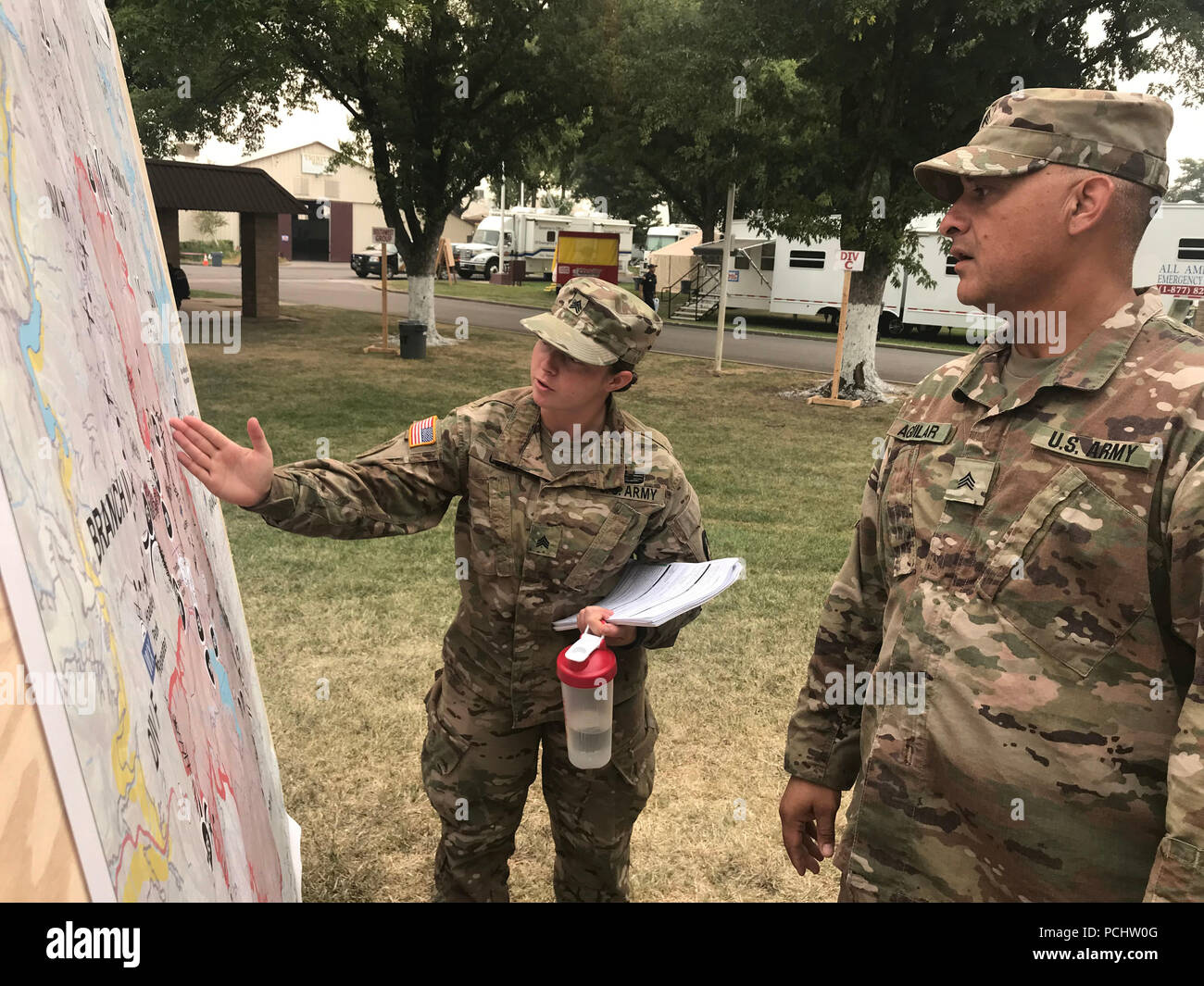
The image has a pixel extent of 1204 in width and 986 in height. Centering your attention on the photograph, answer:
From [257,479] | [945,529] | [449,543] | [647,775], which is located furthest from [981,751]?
[449,543]

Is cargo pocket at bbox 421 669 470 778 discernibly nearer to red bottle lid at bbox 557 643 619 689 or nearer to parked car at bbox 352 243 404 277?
red bottle lid at bbox 557 643 619 689

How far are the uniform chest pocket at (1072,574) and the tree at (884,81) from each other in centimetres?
1171

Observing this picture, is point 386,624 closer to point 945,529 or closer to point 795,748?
point 795,748

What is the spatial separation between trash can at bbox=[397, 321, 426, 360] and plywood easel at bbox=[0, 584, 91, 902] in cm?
1651

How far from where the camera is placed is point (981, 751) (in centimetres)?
179

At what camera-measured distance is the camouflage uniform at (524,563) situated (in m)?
2.57

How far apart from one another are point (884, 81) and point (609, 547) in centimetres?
1279

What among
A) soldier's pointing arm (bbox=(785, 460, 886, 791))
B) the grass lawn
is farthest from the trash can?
soldier's pointing arm (bbox=(785, 460, 886, 791))

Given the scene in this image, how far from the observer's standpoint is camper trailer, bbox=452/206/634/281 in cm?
4288

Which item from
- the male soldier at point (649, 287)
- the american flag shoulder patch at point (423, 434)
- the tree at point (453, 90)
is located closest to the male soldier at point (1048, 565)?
the american flag shoulder patch at point (423, 434)

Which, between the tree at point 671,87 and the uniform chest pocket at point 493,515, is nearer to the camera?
the uniform chest pocket at point 493,515

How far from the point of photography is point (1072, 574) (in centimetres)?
170

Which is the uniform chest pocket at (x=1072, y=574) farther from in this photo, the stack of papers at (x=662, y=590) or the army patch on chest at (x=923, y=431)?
the stack of papers at (x=662, y=590)
